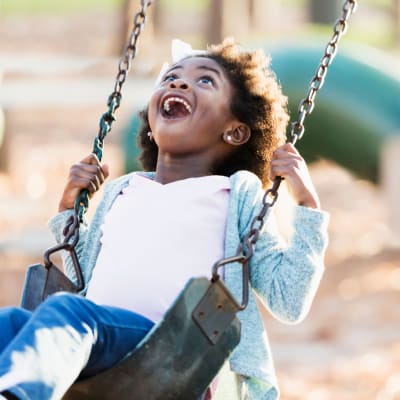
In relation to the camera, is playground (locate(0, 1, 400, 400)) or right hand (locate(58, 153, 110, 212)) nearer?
right hand (locate(58, 153, 110, 212))

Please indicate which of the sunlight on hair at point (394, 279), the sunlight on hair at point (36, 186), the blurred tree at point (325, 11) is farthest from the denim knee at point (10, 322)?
the blurred tree at point (325, 11)

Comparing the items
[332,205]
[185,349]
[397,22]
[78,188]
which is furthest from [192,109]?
[397,22]

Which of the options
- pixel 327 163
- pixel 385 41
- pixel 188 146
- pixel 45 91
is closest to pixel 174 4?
pixel 385 41

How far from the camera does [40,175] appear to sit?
410 inches

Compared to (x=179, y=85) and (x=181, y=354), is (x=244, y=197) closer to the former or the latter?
(x=179, y=85)

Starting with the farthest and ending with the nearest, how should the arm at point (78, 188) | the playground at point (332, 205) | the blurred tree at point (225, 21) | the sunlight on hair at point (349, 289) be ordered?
1. the blurred tree at point (225, 21)
2. the sunlight on hair at point (349, 289)
3. the playground at point (332, 205)
4. the arm at point (78, 188)

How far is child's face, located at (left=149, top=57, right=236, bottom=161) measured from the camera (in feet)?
9.59

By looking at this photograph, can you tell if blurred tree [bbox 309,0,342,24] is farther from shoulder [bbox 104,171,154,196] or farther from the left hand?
the left hand

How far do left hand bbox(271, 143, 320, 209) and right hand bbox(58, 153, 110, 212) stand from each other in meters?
0.57

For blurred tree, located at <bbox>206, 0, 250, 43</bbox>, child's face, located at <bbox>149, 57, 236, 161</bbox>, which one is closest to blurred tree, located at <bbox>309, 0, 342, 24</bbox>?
blurred tree, located at <bbox>206, 0, 250, 43</bbox>

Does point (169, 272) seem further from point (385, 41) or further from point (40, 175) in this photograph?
point (385, 41)

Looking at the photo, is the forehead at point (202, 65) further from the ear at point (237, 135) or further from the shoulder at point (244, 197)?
the shoulder at point (244, 197)

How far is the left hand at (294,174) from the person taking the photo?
2689mm

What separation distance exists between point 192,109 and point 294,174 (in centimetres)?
41
